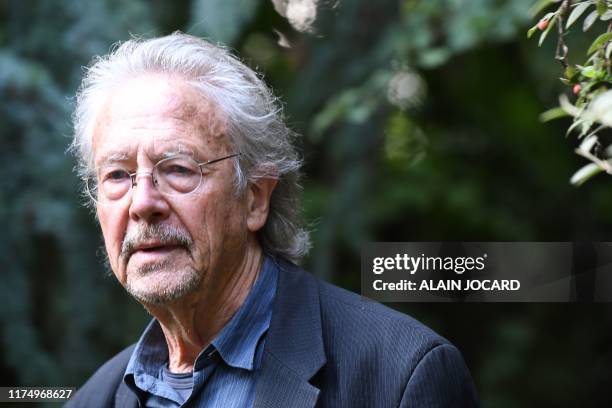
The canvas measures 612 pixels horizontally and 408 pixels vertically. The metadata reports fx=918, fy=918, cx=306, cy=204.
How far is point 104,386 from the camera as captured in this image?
6.87 feet

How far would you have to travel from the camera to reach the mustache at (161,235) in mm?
1787

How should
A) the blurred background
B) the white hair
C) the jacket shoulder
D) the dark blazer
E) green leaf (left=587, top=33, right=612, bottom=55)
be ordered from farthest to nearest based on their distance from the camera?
the blurred background
the jacket shoulder
the white hair
the dark blazer
green leaf (left=587, top=33, right=612, bottom=55)

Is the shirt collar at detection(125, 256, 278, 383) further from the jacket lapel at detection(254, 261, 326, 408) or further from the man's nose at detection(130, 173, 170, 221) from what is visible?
the man's nose at detection(130, 173, 170, 221)

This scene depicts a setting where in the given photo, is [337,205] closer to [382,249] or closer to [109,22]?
[109,22]

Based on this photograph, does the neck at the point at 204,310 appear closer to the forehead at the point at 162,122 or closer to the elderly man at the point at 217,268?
the elderly man at the point at 217,268

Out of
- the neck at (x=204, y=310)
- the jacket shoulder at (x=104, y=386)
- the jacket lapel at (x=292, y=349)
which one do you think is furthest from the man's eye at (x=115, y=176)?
the jacket shoulder at (x=104, y=386)

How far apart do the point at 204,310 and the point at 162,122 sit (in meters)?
0.39

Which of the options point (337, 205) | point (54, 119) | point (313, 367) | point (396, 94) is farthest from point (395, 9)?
point (313, 367)

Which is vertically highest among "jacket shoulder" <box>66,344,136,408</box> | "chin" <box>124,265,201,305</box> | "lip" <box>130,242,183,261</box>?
"lip" <box>130,242,183,261</box>

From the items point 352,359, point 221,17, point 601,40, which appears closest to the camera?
point 601,40

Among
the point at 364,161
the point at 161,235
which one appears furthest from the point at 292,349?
the point at 364,161

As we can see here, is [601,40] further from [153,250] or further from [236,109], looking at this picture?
[153,250]

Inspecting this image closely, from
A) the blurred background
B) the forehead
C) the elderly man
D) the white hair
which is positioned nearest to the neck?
the elderly man

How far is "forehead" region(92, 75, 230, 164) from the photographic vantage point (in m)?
1.81
